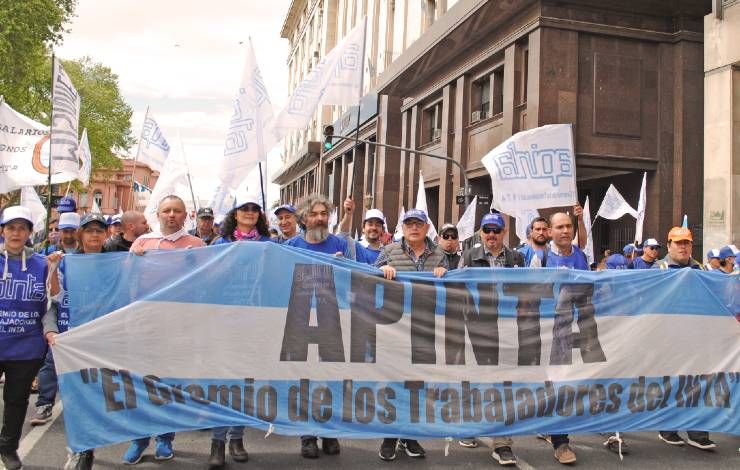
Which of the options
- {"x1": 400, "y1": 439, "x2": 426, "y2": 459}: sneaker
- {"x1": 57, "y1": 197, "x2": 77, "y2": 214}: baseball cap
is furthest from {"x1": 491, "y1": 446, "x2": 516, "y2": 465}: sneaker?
{"x1": 57, "y1": 197, "x2": 77, "y2": 214}: baseball cap

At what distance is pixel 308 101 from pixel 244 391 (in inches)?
180

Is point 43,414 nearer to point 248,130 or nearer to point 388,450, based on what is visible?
point 388,450

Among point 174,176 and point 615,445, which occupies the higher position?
point 174,176

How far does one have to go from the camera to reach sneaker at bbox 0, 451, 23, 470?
4336mm

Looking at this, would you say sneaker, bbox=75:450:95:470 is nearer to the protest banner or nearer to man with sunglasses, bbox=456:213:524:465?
the protest banner

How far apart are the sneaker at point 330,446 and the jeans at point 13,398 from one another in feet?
7.10

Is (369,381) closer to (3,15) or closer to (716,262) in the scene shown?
(716,262)

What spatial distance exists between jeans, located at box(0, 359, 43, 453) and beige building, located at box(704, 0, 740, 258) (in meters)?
13.4

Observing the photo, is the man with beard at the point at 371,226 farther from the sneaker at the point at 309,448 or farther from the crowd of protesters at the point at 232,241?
the sneaker at the point at 309,448

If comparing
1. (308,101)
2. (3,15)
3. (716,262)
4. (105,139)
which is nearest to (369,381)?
(308,101)

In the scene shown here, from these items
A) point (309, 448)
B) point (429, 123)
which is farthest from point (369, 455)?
point (429, 123)

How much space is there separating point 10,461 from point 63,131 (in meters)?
5.09

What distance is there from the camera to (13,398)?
4.39m

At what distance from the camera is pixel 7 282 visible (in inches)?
173
